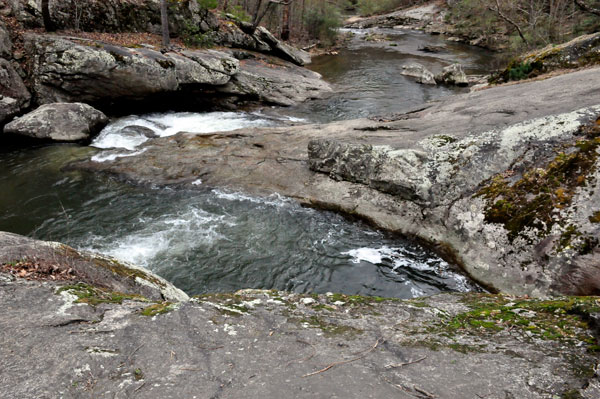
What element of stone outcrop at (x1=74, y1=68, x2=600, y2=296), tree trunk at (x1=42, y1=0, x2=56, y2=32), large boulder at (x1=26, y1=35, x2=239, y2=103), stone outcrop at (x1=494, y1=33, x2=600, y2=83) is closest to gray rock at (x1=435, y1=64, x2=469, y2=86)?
stone outcrop at (x1=494, y1=33, x2=600, y2=83)

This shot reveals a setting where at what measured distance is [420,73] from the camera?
71.0ft

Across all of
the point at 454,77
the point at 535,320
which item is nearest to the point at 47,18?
the point at 535,320

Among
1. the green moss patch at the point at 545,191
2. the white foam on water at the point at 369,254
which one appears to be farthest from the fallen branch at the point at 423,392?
the white foam on water at the point at 369,254

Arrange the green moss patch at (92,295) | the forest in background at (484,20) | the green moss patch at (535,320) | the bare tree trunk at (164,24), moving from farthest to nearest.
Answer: the forest in background at (484,20)
the bare tree trunk at (164,24)
the green moss patch at (92,295)
the green moss patch at (535,320)

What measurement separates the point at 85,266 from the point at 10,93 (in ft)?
39.2

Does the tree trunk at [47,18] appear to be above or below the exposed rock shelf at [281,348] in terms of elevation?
above

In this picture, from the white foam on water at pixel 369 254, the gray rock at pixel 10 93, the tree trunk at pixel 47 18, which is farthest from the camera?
the tree trunk at pixel 47 18

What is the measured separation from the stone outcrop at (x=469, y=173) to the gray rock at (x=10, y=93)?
4.72 metres

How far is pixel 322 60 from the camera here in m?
29.1

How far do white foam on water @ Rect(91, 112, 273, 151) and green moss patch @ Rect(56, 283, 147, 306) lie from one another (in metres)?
8.73

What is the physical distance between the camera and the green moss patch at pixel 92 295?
3.72 metres

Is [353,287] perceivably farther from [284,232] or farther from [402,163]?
[402,163]

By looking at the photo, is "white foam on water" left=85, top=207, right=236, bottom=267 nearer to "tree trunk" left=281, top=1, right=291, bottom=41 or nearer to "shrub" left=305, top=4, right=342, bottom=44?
"tree trunk" left=281, top=1, right=291, bottom=41

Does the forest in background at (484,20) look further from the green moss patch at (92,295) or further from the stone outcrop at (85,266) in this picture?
the green moss patch at (92,295)
